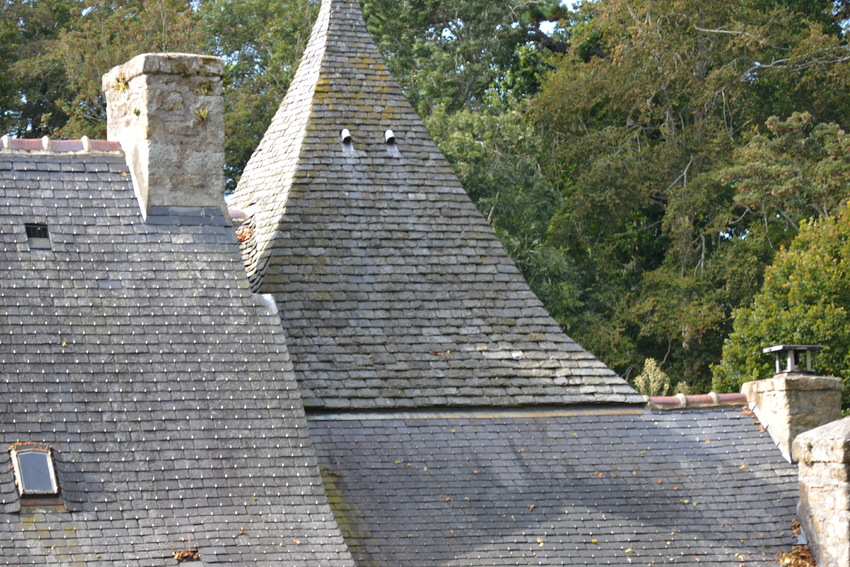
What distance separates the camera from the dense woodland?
105 ft

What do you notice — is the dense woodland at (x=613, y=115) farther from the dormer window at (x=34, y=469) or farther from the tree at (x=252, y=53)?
the dormer window at (x=34, y=469)

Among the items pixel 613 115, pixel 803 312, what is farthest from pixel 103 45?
pixel 803 312

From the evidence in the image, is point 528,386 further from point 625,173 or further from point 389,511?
point 625,173

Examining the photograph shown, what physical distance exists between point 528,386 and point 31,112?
860 inches

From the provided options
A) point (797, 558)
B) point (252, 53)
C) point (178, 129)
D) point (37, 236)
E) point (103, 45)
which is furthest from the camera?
point (252, 53)

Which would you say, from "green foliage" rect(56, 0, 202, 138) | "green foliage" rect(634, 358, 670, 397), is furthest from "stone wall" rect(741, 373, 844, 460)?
"green foliage" rect(56, 0, 202, 138)

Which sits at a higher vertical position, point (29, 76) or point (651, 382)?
point (29, 76)

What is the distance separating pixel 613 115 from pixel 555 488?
22082 mm

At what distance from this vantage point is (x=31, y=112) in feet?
119

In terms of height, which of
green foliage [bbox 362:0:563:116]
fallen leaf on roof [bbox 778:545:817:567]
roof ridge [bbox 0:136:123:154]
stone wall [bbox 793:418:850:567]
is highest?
green foliage [bbox 362:0:563:116]

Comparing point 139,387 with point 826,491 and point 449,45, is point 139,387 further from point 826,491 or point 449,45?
point 449,45

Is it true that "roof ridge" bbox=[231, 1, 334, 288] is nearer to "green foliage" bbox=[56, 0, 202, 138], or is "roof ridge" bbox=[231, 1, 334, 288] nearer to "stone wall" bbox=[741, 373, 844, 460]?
"stone wall" bbox=[741, 373, 844, 460]

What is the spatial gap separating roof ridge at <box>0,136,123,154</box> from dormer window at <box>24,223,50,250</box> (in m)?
0.89

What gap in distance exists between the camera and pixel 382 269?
58.6 feet
